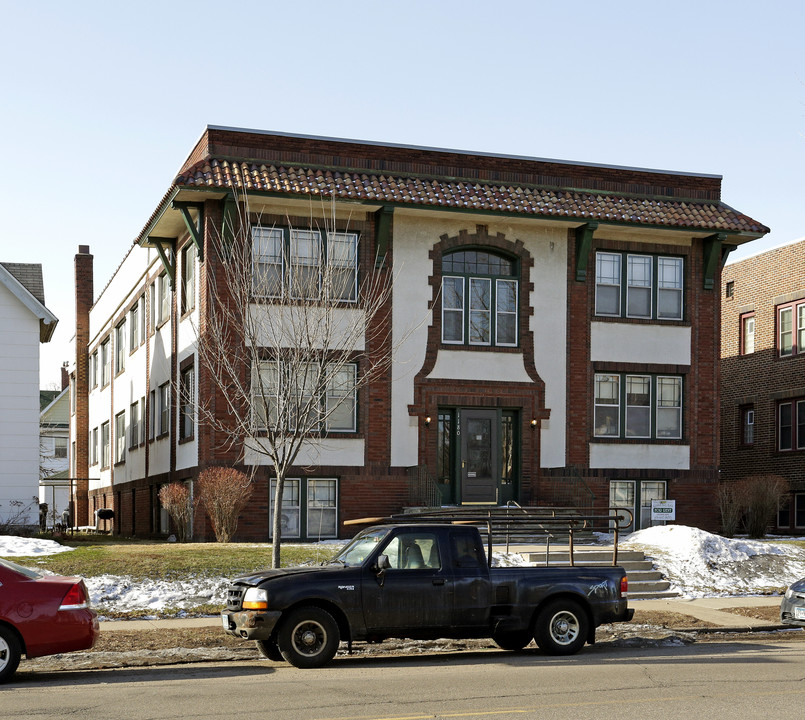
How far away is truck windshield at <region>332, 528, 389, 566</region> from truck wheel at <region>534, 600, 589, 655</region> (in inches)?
86.0

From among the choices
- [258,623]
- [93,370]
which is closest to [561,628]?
[258,623]

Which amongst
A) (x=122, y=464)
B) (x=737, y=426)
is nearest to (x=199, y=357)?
(x=122, y=464)

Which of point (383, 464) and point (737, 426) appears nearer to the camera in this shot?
point (383, 464)

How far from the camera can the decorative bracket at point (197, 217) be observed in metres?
27.2

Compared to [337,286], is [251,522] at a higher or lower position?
lower

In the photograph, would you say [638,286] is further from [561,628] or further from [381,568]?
[381,568]

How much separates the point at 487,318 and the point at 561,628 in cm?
1577

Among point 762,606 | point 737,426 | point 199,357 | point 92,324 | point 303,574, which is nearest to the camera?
point 303,574

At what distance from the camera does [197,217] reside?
28.0m

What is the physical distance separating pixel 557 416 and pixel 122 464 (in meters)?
17.4

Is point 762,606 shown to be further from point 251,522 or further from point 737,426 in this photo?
point 737,426

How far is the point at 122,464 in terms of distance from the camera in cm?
4041

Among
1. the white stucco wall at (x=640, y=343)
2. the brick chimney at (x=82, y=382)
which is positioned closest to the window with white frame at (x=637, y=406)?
the white stucco wall at (x=640, y=343)

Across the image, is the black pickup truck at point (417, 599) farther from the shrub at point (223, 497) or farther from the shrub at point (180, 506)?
the shrub at point (180, 506)
